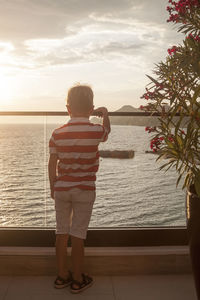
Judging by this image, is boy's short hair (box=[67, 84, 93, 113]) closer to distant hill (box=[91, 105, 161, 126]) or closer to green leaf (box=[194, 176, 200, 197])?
distant hill (box=[91, 105, 161, 126])

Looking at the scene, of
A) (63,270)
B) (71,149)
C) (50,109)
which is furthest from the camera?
(50,109)

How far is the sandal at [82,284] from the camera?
2041 millimetres

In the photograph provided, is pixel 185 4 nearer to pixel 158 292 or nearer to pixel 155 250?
pixel 155 250

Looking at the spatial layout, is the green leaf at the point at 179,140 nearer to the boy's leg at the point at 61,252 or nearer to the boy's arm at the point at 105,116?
the boy's arm at the point at 105,116

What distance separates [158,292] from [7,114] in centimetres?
149

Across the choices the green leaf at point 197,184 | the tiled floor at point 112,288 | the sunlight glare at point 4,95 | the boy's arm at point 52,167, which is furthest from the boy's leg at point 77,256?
the sunlight glare at point 4,95

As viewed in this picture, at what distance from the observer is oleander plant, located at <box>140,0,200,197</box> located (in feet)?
5.31

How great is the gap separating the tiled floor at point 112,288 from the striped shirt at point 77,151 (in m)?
0.61

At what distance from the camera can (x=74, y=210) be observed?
206cm

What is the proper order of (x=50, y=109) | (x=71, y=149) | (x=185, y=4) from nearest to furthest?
(x=185, y=4), (x=71, y=149), (x=50, y=109)

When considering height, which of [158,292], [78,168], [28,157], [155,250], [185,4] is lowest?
[28,157]

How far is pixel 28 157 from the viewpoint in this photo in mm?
40719

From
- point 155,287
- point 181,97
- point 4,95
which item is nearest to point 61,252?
point 155,287

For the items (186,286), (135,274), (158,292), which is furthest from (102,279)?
(186,286)
